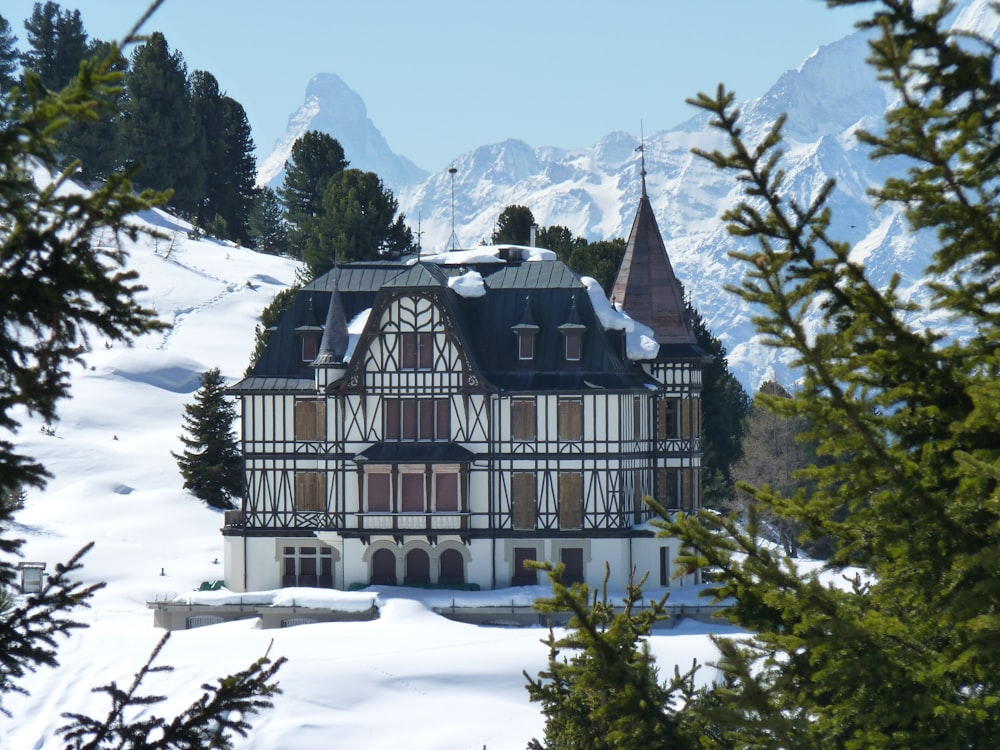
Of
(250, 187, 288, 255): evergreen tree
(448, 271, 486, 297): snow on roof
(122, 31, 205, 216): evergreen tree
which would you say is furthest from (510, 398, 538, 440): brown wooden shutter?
(250, 187, 288, 255): evergreen tree

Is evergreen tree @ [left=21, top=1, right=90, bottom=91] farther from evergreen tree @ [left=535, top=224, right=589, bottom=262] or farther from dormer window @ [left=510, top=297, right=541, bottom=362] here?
dormer window @ [left=510, top=297, right=541, bottom=362]

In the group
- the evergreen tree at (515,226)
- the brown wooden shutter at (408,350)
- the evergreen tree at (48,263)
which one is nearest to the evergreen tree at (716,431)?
the evergreen tree at (515,226)

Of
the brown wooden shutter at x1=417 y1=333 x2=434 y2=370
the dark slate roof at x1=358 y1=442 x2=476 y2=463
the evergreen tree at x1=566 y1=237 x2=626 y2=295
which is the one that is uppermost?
the evergreen tree at x1=566 y1=237 x2=626 y2=295

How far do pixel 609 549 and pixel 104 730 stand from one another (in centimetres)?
4609

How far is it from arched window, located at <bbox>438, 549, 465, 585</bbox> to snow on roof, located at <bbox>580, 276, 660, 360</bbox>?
906cm

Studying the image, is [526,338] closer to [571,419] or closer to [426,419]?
[571,419]

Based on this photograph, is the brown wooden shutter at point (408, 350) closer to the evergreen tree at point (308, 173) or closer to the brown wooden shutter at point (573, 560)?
Answer: the brown wooden shutter at point (573, 560)

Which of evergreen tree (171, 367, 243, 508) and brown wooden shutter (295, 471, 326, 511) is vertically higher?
evergreen tree (171, 367, 243, 508)

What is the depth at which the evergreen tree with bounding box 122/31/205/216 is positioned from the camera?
104 metres

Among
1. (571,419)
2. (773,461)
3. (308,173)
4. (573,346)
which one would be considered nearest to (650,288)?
(573,346)

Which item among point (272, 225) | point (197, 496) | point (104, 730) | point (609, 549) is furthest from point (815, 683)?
point (272, 225)

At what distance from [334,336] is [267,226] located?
67.6 metres

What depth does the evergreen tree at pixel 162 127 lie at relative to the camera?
342 feet

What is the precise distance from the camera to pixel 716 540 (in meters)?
10.2
